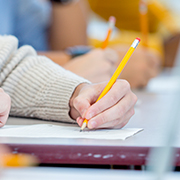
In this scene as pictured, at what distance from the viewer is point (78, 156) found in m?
0.25

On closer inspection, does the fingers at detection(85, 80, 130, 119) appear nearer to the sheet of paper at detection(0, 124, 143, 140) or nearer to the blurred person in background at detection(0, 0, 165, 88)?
the sheet of paper at detection(0, 124, 143, 140)

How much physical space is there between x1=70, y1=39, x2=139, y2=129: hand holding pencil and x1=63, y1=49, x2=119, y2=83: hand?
25 centimetres

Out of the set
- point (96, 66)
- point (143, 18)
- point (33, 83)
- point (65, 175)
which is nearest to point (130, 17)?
point (143, 18)

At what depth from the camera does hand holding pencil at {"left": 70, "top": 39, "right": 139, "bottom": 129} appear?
1.06ft

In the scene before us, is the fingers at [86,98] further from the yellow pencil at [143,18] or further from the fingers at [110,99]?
the yellow pencil at [143,18]

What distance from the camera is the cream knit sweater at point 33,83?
1.36 ft

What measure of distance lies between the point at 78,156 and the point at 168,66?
5.48ft

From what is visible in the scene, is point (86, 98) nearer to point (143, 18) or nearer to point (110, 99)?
point (110, 99)

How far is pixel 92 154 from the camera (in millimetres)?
252

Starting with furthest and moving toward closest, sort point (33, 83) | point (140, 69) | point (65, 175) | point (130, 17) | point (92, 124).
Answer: point (130, 17), point (140, 69), point (33, 83), point (92, 124), point (65, 175)

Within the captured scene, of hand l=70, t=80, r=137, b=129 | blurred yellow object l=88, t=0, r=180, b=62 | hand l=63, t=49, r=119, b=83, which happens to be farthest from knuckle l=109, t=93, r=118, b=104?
blurred yellow object l=88, t=0, r=180, b=62

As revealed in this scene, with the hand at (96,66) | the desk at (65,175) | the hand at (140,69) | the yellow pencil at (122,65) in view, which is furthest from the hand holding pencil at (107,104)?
the hand at (140,69)

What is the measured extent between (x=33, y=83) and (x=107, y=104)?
0.14m

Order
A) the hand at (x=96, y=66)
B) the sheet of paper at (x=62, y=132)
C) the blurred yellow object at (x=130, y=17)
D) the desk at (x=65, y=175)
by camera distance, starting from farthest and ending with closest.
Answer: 1. the blurred yellow object at (x=130, y=17)
2. the hand at (x=96, y=66)
3. the sheet of paper at (x=62, y=132)
4. the desk at (x=65, y=175)
